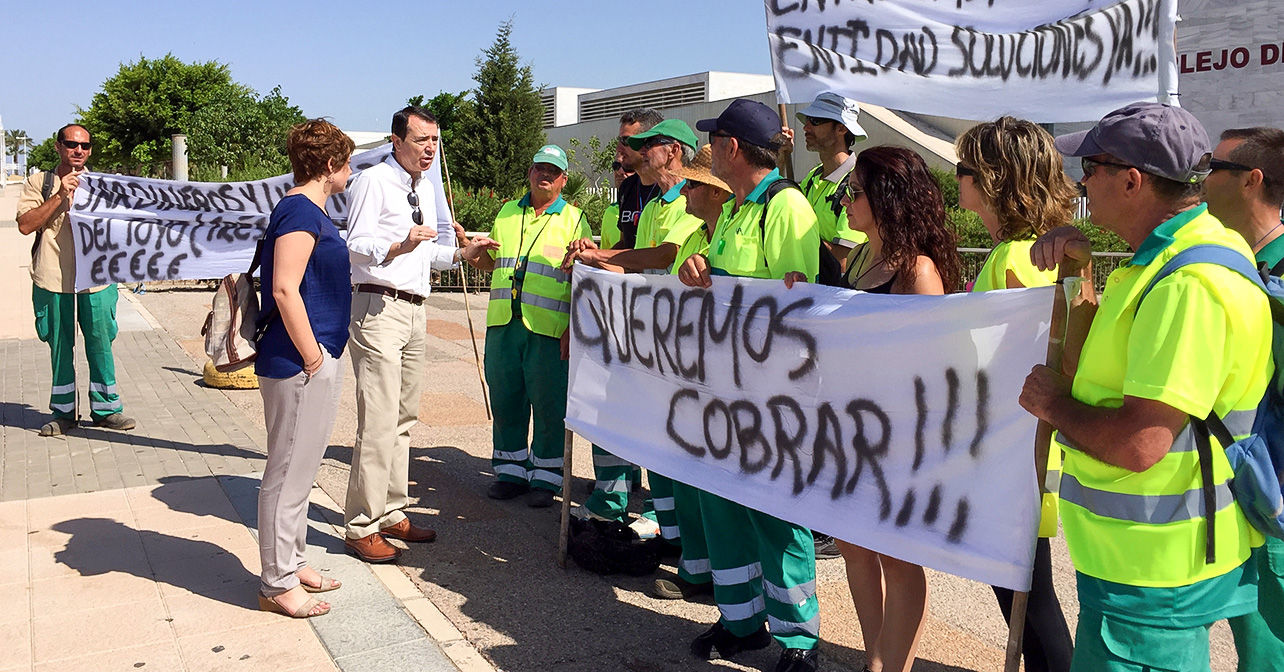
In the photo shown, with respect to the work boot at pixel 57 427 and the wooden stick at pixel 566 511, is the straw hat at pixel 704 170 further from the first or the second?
the work boot at pixel 57 427

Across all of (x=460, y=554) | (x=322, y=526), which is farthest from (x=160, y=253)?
(x=460, y=554)

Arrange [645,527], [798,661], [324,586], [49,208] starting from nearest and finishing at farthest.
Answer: [798,661], [324,586], [645,527], [49,208]

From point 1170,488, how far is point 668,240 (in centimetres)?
293

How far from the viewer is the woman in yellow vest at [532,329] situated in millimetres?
5770

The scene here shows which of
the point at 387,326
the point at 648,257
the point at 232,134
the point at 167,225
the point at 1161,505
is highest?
the point at 232,134

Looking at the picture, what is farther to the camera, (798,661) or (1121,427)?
(798,661)

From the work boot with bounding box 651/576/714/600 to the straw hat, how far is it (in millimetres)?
1748

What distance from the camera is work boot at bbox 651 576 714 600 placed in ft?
14.8

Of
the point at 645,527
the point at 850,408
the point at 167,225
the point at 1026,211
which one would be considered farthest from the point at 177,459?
→ the point at 1026,211

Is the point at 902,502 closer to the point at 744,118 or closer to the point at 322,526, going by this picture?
the point at 744,118

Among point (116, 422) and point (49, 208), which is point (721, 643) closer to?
point (116, 422)

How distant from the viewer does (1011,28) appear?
4391mm

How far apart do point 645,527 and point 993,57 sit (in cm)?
288

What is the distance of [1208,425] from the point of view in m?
2.14
